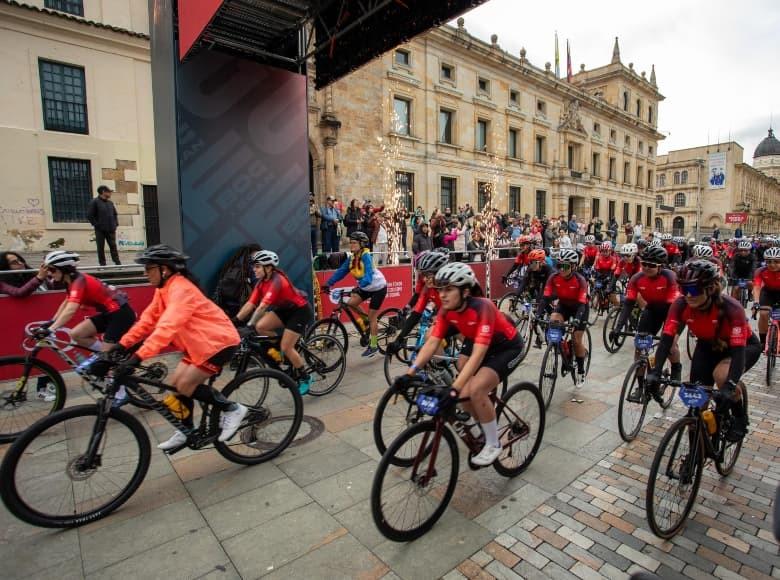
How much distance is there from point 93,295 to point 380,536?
4508mm

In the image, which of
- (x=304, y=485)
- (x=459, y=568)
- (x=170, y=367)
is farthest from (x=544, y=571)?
(x=170, y=367)

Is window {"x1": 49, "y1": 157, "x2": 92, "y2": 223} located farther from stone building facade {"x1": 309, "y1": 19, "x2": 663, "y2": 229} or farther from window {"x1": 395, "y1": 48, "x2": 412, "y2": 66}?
window {"x1": 395, "y1": 48, "x2": 412, "y2": 66}

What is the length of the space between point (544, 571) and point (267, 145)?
23.6ft

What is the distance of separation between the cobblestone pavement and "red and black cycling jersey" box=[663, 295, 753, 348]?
1.33 meters

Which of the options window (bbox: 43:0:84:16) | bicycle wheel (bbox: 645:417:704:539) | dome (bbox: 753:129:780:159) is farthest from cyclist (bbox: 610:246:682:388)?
dome (bbox: 753:129:780:159)

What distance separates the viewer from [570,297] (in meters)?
6.30

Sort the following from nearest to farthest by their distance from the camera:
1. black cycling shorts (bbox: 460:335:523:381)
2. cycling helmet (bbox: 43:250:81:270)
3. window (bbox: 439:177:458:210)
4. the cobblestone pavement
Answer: the cobblestone pavement
black cycling shorts (bbox: 460:335:523:381)
cycling helmet (bbox: 43:250:81:270)
window (bbox: 439:177:458:210)

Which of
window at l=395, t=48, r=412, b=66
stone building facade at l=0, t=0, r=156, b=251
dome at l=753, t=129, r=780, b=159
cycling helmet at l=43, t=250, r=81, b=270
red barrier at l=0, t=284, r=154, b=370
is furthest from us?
dome at l=753, t=129, r=780, b=159

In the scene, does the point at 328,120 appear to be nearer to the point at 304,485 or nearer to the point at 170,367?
the point at 170,367

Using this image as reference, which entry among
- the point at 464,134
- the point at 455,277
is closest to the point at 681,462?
the point at 455,277

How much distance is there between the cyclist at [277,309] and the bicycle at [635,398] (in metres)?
3.78

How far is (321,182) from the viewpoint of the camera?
21.1 m

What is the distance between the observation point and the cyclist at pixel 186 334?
12.3 feet

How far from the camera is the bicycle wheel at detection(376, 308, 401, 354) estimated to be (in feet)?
25.7
